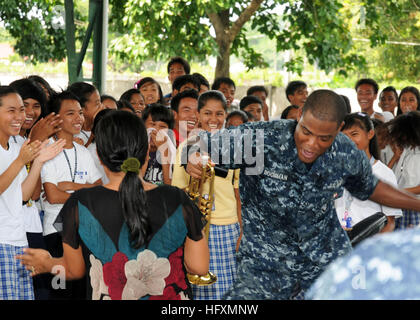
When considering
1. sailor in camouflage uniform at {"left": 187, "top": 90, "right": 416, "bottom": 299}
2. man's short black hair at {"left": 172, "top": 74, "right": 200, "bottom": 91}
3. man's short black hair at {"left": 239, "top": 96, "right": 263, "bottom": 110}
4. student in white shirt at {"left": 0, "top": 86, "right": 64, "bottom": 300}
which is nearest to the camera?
sailor in camouflage uniform at {"left": 187, "top": 90, "right": 416, "bottom": 299}

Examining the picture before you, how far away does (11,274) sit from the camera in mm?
3484

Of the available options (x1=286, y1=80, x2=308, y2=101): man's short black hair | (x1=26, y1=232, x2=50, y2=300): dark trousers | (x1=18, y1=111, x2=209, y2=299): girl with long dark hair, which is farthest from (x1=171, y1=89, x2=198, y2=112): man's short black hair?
(x1=286, y1=80, x2=308, y2=101): man's short black hair

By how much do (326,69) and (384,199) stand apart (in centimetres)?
667

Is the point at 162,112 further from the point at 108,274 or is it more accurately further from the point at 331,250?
the point at 108,274

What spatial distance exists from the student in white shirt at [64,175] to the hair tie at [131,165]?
1636mm

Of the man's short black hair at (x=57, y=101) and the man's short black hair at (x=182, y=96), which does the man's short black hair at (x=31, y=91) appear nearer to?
the man's short black hair at (x=57, y=101)

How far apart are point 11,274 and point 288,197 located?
1.68m

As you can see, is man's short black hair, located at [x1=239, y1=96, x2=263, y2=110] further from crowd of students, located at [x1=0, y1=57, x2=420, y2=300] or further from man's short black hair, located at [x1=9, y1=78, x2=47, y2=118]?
man's short black hair, located at [x1=9, y1=78, x2=47, y2=118]

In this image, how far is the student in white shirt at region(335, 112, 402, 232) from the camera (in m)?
4.34

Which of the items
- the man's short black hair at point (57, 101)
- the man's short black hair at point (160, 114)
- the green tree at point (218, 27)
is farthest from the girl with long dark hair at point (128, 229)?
the green tree at point (218, 27)

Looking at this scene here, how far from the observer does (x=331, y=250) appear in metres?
3.09

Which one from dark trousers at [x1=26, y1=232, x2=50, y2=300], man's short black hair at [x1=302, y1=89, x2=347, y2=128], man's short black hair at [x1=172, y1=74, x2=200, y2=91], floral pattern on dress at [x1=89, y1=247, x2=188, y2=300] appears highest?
man's short black hair at [x1=172, y1=74, x2=200, y2=91]

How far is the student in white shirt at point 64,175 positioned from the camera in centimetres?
394

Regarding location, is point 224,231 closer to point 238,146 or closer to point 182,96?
point 238,146
